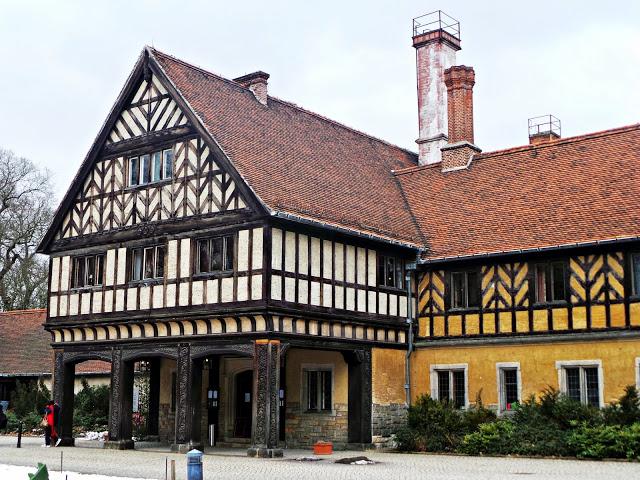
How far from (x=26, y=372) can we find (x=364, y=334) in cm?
1915

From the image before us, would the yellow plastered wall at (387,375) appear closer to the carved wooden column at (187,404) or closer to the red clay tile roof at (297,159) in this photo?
the red clay tile roof at (297,159)

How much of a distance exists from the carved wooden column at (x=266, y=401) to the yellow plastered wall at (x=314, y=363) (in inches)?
147

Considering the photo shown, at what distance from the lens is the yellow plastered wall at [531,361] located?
76.2ft

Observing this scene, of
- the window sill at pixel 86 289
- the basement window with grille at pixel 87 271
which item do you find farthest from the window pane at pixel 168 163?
the window sill at pixel 86 289

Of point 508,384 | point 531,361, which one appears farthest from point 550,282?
point 508,384

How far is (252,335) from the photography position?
73.5ft

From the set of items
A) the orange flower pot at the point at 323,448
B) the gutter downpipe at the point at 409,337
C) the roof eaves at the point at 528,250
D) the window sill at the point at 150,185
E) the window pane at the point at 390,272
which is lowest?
the orange flower pot at the point at 323,448

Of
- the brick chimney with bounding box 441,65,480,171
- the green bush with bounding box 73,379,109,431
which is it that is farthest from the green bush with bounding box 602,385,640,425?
the green bush with bounding box 73,379,109,431

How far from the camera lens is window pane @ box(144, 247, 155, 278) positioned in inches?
985

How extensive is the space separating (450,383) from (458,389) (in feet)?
0.95

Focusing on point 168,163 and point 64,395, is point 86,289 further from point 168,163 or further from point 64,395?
point 168,163

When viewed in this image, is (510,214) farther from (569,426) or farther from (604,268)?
(569,426)

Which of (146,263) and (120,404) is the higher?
(146,263)

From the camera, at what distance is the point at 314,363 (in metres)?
26.1
